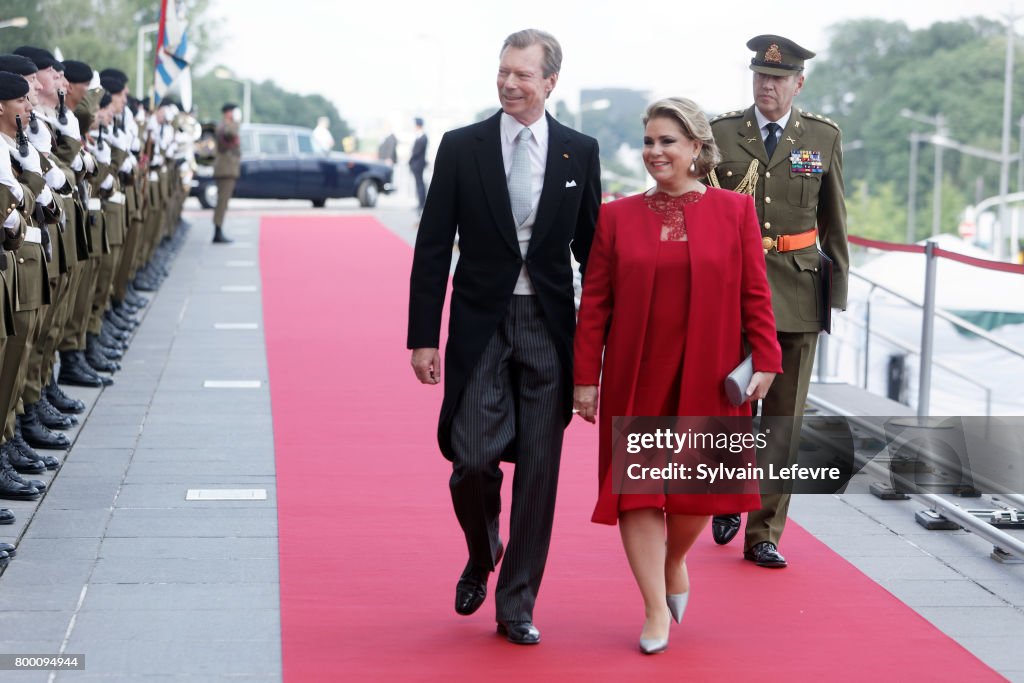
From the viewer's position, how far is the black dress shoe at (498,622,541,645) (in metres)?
5.11

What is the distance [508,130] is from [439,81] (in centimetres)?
4575

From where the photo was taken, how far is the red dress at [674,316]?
16.4ft

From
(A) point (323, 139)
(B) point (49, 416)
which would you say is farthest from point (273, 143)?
(B) point (49, 416)

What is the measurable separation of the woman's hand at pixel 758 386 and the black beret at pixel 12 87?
343 centimetres

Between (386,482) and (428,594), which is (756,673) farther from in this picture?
(386,482)

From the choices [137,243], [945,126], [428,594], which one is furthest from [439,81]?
[945,126]

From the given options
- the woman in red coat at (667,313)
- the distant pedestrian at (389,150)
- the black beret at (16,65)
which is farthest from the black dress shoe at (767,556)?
the distant pedestrian at (389,150)

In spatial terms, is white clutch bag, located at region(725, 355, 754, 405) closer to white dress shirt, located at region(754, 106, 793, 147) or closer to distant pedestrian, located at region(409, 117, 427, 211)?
white dress shirt, located at region(754, 106, 793, 147)

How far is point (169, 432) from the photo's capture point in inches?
344

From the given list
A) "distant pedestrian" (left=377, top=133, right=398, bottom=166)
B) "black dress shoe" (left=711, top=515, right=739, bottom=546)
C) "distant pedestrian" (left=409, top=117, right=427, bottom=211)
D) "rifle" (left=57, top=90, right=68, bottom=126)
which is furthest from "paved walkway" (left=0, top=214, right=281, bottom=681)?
"distant pedestrian" (left=377, top=133, right=398, bottom=166)

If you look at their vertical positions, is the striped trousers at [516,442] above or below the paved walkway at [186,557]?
above

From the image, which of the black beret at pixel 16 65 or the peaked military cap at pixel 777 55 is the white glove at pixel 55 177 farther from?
the peaked military cap at pixel 777 55

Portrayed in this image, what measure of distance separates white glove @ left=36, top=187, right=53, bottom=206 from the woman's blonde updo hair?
3.22m

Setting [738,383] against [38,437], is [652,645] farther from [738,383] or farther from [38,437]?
[38,437]
